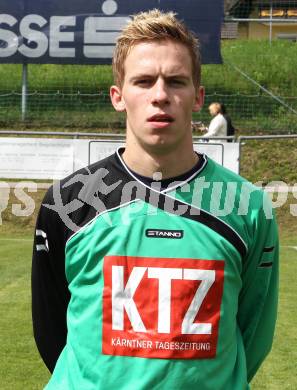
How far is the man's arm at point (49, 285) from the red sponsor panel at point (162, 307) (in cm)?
35

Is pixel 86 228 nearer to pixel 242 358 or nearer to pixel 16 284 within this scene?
pixel 242 358

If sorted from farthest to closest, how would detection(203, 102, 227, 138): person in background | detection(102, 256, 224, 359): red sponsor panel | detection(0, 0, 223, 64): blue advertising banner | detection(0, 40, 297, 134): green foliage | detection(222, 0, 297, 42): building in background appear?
detection(222, 0, 297, 42): building in background, detection(0, 40, 297, 134): green foliage, detection(0, 0, 223, 64): blue advertising banner, detection(203, 102, 227, 138): person in background, detection(102, 256, 224, 359): red sponsor panel

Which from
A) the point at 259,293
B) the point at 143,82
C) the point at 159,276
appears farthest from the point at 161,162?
the point at 259,293

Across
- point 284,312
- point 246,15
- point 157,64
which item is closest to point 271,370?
point 284,312

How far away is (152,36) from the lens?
8.77 feet

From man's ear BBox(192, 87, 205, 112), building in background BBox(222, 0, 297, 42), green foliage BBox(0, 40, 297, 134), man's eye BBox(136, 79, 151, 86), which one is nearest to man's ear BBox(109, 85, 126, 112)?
man's eye BBox(136, 79, 151, 86)

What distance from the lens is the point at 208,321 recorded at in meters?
2.58

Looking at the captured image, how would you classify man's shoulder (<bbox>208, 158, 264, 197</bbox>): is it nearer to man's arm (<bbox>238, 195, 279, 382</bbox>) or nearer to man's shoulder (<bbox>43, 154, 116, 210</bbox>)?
man's arm (<bbox>238, 195, 279, 382</bbox>)

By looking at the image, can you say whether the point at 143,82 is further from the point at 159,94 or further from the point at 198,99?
the point at 198,99

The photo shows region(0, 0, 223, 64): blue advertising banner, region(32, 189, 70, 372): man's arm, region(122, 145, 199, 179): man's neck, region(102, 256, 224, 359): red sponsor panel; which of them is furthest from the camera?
region(0, 0, 223, 64): blue advertising banner

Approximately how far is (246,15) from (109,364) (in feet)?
74.2

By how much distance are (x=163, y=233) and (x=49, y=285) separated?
2.05 feet

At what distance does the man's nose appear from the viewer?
2.60 meters

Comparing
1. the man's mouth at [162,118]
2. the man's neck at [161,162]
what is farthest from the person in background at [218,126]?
the man's mouth at [162,118]
